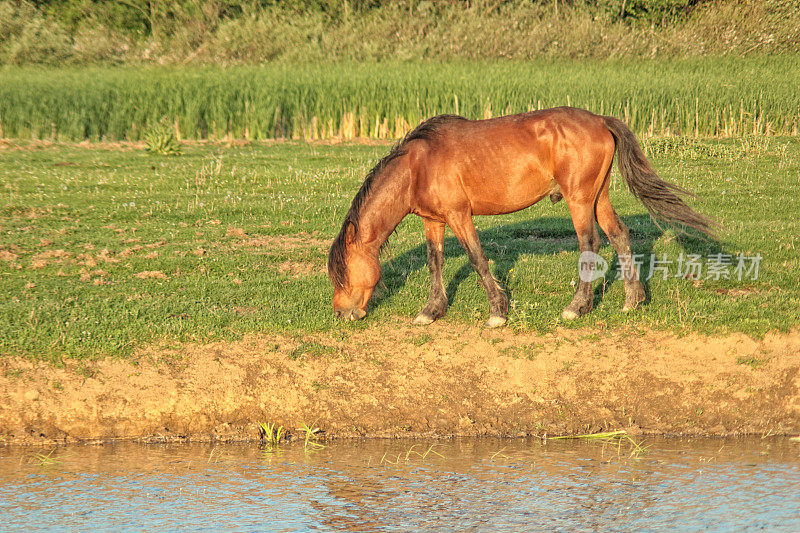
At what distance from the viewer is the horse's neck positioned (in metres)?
7.88

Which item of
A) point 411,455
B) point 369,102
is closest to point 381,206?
point 411,455

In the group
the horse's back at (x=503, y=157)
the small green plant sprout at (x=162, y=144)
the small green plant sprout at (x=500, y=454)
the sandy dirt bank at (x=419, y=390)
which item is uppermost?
the small green plant sprout at (x=162, y=144)

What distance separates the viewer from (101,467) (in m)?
6.64

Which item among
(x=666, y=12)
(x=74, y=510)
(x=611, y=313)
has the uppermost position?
(x=666, y=12)

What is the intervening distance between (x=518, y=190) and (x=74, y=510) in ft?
15.3

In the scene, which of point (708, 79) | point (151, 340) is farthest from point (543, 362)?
point (708, 79)

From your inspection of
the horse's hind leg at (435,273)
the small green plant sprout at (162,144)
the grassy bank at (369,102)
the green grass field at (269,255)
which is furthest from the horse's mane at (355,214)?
the grassy bank at (369,102)

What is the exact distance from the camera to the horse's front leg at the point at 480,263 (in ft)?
26.4

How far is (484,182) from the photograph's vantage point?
318 inches

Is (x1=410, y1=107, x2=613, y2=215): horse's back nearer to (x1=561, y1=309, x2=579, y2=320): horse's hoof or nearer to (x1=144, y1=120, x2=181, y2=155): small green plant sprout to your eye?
(x1=561, y1=309, x2=579, y2=320): horse's hoof

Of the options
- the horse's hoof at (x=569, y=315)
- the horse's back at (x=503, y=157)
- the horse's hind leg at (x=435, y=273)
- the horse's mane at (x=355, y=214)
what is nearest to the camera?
the horse's mane at (x=355, y=214)

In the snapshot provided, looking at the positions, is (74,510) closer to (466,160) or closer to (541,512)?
(541,512)

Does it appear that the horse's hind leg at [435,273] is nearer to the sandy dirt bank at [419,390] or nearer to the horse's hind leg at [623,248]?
the sandy dirt bank at [419,390]

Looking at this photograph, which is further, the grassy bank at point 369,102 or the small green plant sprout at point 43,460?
the grassy bank at point 369,102
